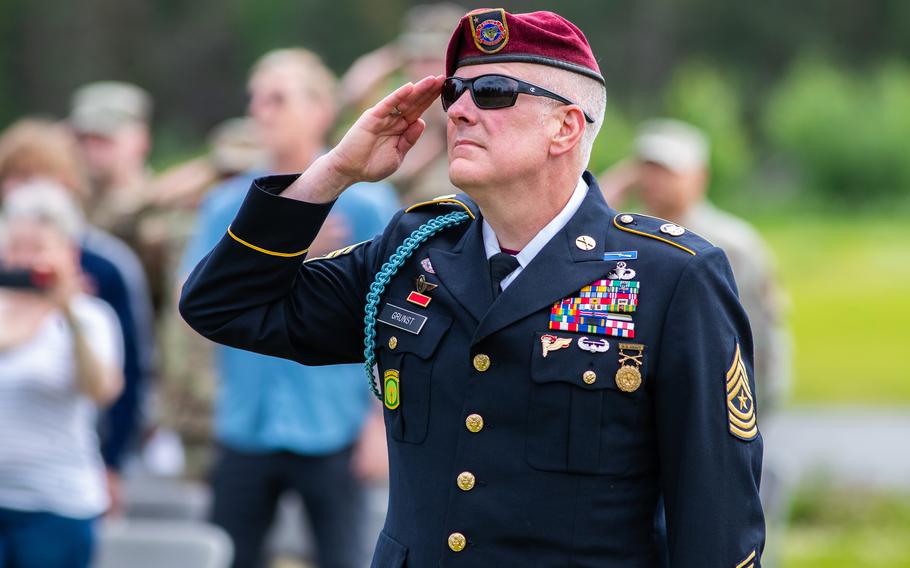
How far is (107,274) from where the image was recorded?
5.85 metres

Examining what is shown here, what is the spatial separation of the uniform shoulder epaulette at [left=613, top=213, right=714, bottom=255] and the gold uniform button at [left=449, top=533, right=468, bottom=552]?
64cm

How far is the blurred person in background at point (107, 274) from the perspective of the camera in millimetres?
5641

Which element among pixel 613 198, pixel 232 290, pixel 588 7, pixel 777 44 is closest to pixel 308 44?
pixel 588 7

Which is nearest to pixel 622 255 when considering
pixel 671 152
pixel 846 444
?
pixel 671 152

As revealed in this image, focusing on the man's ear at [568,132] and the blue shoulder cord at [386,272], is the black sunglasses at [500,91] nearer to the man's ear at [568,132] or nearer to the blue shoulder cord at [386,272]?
the man's ear at [568,132]

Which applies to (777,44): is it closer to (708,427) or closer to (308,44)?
(308,44)

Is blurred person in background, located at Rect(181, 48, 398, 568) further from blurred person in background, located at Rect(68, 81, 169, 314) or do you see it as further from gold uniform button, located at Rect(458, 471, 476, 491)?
gold uniform button, located at Rect(458, 471, 476, 491)

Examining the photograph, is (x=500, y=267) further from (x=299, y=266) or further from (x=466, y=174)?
(x=299, y=266)

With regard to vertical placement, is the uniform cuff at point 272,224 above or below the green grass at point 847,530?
above

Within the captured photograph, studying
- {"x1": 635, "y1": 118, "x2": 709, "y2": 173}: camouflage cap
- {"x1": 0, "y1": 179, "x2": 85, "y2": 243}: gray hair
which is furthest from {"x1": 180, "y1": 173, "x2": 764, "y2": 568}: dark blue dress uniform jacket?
{"x1": 635, "y1": 118, "x2": 709, "y2": 173}: camouflage cap

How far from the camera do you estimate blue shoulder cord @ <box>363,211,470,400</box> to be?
8.99ft

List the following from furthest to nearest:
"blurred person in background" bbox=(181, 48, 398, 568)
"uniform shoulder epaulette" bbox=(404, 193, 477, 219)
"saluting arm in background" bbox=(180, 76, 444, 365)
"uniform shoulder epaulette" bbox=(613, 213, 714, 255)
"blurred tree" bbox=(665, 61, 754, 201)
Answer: "blurred tree" bbox=(665, 61, 754, 201) → "blurred person in background" bbox=(181, 48, 398, 568) → "uniform shoulder epaulette" bbox=(404, 193, 477, 219) → "saluting arm in background" bbox=(180, 76, 444, 365) → "uniform shoulder epaulette" bbox=(613, 213, 714, 255)

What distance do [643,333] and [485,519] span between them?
43cm

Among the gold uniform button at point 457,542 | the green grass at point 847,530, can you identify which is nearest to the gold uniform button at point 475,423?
the gold uniform button at point 457,542
